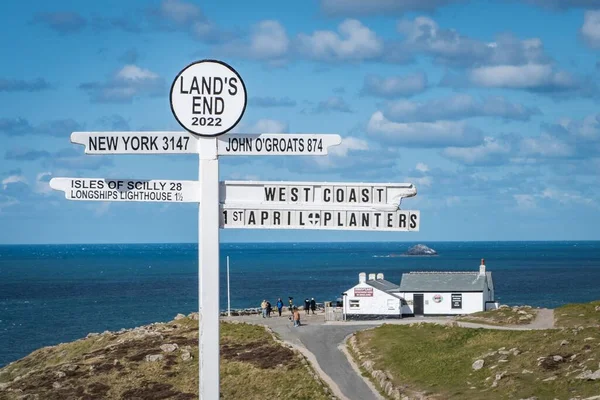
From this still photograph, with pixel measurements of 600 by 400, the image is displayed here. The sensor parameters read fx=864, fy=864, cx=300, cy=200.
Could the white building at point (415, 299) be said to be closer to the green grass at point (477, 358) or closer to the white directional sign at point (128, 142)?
the green grass at point (477, 358)

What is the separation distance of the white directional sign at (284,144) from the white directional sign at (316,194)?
34 cm

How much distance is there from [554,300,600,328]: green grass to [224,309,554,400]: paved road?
585 millimetres

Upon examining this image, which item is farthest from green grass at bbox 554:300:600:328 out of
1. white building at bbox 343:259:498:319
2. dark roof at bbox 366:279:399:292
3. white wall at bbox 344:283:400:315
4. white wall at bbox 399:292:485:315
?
dark roof at bbox 366:279:399:292

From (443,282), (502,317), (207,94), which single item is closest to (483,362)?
(502,317)

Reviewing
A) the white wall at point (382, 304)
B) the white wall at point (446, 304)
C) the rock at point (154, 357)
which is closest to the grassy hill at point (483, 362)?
the white wall at point (382, 304)

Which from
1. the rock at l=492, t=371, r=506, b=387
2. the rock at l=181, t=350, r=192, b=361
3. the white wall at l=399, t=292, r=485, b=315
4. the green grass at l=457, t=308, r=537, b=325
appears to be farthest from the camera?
the white wall at l=399, t=292, r=485, b=315

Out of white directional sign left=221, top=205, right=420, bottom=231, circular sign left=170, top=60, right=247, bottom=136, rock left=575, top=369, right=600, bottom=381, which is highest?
circular sign left=170, top=60, right=247, bottom=136

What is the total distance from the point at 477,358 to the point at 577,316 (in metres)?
15.0

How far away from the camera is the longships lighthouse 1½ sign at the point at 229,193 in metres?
8.92

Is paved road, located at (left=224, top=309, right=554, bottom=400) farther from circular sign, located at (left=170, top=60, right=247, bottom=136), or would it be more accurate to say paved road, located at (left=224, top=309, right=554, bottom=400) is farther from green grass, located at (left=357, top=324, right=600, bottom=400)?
circular sign, located at (left=170, top=60, right=247, bottom=136)

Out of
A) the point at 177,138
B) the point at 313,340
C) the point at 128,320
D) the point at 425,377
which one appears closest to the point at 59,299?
the point at 128,320

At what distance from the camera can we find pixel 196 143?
9.28 m

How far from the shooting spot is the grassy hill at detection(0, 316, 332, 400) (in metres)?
42.7

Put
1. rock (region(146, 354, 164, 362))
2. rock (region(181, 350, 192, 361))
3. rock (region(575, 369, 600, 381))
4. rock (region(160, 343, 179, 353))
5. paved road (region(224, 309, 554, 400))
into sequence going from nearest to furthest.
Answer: rock (region(575, 369, 600, 381)), paved road (region(224, 309, 554, 400)), rock (region(181, 350, 192, 361)), rock (region(146, 354, 164, 362)), rock (region(160, 343, 179, 353))
